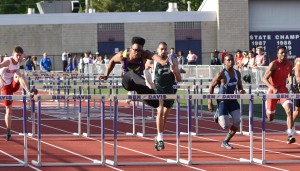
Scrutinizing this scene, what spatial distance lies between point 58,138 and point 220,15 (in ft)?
154

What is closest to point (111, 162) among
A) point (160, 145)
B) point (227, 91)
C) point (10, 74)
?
point (160, 145)

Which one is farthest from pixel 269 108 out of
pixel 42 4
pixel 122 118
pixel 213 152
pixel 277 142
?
pixel 42 4

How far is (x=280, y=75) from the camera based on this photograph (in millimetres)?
18797

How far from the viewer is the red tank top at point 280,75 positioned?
18.8m

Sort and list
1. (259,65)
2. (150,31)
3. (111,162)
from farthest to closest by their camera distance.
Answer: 1. (150,31)
2. (259,65)
3. (111,162)

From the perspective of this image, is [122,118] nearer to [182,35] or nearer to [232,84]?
[232,84]

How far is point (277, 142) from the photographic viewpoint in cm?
1952

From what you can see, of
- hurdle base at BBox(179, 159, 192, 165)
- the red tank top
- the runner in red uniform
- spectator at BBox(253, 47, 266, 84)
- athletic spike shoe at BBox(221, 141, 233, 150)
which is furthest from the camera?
spectator at BBox(253, 47, 266, 84)

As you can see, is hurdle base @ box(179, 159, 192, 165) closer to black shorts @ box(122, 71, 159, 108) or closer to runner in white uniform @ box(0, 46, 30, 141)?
black shorts @ box(122, 71, 159, 108)

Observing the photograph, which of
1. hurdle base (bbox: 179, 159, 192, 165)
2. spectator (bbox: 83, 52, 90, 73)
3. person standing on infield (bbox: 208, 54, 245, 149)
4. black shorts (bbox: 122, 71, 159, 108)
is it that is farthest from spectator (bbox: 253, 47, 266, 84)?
hurdle base (bbox: 179, 159, 192, 165)

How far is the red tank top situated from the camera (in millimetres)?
18828

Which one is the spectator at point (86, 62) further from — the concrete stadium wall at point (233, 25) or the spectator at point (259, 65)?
the spectator at point (259, 65)

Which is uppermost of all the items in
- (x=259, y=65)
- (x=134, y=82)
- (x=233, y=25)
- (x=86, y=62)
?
(x=233, y=25)

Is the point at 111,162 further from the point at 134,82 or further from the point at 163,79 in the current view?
the point at 163,79
